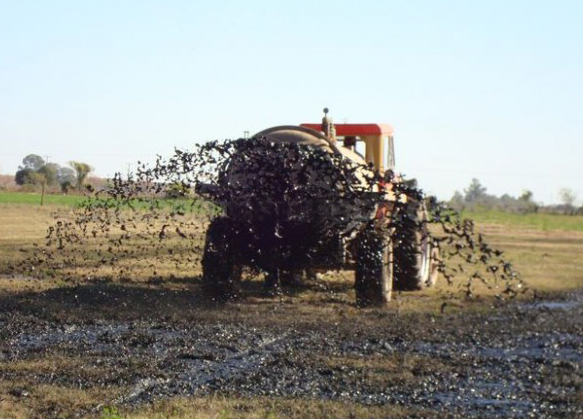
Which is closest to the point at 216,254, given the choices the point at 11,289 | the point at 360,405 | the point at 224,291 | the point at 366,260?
the point at 224,291

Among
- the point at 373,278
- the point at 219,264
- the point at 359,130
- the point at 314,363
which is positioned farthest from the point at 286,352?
the point at 359,130

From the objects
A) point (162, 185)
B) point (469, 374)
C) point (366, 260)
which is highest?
point (162, 185)

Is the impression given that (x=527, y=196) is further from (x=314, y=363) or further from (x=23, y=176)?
(x=314, y=363)

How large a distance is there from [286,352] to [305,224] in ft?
8.66

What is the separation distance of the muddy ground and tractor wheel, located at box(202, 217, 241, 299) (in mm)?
281

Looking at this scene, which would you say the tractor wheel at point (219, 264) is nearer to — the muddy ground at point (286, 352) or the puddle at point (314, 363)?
the muddy ground at point (286, 352)

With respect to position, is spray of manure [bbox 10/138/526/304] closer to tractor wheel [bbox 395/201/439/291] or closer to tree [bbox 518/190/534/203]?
tractor wheel [bbox 395/201/439/291]

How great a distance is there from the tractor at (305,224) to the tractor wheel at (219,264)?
0.01 metres

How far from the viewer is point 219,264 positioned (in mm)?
13297

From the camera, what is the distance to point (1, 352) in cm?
908

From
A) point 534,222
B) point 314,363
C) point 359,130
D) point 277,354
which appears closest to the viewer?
point 314,363

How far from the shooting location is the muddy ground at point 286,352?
769 cm

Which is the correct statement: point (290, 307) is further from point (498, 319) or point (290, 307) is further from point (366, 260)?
point (498, 319)

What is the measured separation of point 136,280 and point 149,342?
5.37 m
